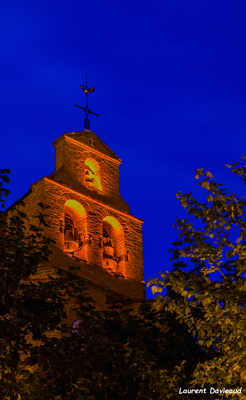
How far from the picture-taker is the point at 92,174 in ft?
105

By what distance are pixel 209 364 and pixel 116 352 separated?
22.0 feet

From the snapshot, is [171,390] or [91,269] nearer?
[171,390]

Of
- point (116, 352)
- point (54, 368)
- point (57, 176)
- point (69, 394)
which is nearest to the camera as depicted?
point (69, 394)

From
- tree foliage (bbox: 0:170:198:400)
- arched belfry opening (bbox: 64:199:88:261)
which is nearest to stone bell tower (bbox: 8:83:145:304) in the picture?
arched belfry opening (bbox: 64:199:88:261)

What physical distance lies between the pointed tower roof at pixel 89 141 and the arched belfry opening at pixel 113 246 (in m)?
3.57

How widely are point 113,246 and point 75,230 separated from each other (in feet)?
7.18

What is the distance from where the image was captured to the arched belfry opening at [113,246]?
30.0m

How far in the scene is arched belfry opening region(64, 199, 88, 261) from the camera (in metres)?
28.9

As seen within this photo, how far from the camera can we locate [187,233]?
1251 cm

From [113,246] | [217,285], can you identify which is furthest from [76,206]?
[217,285]

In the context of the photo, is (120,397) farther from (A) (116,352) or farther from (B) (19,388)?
(B) (19,388)

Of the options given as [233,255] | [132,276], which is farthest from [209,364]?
[132,276]

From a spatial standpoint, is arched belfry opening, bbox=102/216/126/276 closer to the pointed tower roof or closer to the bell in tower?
the bell in tower

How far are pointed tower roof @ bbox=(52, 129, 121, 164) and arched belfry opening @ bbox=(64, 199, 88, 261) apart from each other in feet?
11.4
